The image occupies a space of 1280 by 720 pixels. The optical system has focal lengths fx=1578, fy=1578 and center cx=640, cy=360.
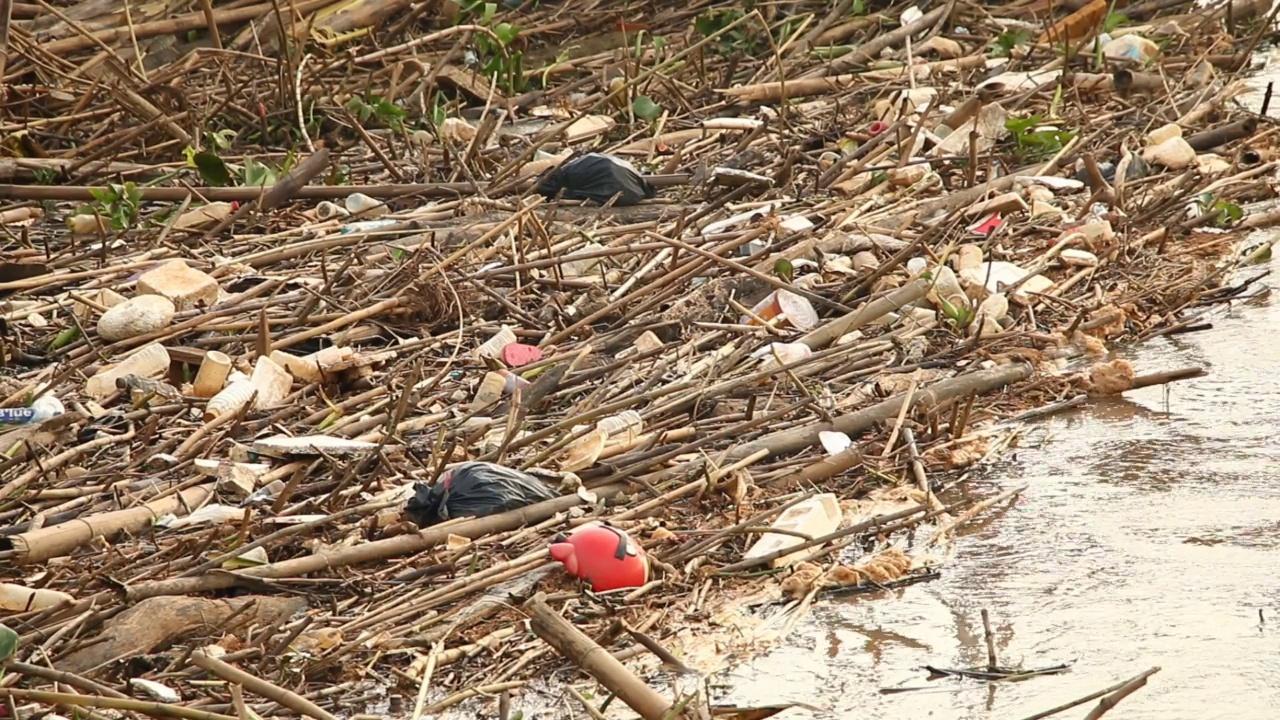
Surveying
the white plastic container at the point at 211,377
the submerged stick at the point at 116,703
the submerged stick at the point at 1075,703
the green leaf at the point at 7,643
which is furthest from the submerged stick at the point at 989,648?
the white plastic container at the point at 211,377

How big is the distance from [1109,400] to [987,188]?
1.56 m

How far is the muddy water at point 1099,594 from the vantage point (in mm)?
2863

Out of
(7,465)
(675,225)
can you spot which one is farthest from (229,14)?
(7,465)

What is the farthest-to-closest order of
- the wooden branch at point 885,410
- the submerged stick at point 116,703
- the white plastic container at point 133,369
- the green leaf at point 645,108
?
the green leaf at point 645,108 → the white plastic container at point 133,369 → the wooden branch at point 885,410 → the submerged stick at point 116,703

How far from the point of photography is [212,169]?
20.8ft

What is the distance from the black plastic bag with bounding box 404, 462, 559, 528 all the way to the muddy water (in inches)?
30.6

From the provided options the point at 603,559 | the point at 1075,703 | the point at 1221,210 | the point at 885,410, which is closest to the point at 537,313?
the point at 885,410

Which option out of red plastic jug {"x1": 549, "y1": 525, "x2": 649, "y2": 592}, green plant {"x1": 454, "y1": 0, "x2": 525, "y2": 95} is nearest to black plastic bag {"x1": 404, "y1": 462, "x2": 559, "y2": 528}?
red plastic jug {"x1": 549, "y1": 525, "x2": 649, "y2": 592}

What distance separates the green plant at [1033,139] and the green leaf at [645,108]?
1651 mm

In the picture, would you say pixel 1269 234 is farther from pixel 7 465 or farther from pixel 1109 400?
pixel 7 465

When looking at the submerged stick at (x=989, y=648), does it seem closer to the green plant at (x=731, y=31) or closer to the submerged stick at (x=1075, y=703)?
the submerged stick at (x=1075, y=703)

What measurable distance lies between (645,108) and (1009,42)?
6.99 ft

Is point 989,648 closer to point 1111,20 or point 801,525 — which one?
point 801,525

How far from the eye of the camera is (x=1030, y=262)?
5.47 meters
